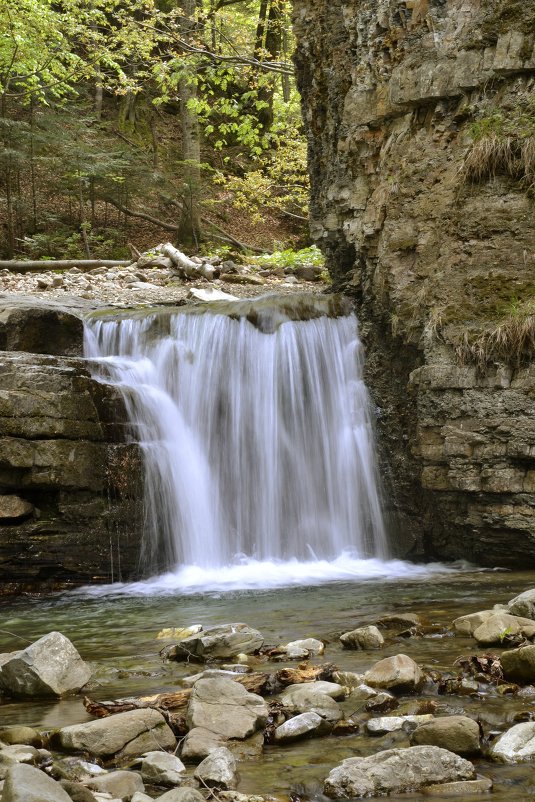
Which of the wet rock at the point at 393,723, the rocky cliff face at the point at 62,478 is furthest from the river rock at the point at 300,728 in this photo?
the rocky cliff face at the point at 62,478

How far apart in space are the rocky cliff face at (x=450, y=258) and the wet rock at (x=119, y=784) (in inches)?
230

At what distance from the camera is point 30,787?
2.48 m

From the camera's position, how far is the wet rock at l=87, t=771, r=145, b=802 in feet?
9.18

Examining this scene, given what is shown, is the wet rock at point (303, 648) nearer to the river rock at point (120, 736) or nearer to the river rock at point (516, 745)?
the river rock at point (120, 736)

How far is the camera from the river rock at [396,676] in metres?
3.91

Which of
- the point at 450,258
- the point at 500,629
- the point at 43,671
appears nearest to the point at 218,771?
the point at 43,671

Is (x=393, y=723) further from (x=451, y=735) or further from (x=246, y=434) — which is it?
(x=246, y=434)

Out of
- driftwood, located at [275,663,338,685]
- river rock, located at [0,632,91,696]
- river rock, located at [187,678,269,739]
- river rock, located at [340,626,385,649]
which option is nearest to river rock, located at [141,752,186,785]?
river rock, located at [187,678,269,739]

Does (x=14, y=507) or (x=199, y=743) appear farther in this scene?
(x=14, y=507)

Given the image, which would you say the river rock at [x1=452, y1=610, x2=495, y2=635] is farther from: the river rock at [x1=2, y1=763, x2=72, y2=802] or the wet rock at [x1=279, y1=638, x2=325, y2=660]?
the river rock at [x1=2, y1=763, x2=72, y2=802]

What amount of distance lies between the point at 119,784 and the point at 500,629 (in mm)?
2619

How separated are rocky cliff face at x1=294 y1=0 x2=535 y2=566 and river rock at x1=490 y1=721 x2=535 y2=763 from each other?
489 cm

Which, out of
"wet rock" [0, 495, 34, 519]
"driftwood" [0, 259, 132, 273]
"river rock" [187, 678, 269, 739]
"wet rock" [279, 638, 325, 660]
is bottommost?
"wet rock" [279, 638, 325, 660]

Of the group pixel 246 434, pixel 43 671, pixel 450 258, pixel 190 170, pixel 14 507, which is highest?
pixel 190 170
